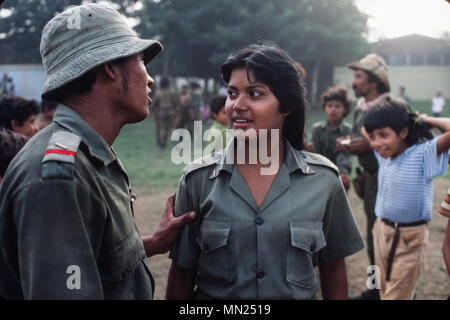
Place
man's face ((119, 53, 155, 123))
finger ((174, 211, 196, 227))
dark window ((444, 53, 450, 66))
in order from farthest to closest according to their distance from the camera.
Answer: dark window ((444, 53, 450, 66))
finger ((174, 211, 196, 227))
man's face ((119, 53, 155, 123))

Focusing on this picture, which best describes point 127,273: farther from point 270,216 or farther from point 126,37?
point 126,37

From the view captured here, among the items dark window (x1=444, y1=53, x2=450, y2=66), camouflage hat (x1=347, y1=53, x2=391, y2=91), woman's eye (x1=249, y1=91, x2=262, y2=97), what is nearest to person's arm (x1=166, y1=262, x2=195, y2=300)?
woman's eye (x1=249, y1=91, x2=262, y2=97)

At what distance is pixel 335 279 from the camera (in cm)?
210

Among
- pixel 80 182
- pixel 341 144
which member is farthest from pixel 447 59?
pixel 80 182

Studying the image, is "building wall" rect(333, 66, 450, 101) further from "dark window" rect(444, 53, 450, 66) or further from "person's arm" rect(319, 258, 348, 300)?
"person's arm" rect(319, 258, 348, 300)

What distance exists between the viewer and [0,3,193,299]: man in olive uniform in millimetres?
1217

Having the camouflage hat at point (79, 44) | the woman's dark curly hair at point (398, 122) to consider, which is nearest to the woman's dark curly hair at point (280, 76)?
the camouflage hat at point (79, 44)

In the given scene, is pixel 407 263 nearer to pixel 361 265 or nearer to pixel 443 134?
pixel 443 134

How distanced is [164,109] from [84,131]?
11521mm

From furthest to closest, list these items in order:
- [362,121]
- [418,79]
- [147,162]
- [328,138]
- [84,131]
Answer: [418,79] < [147,162] < [328,138] < [362,121] < [84,131]

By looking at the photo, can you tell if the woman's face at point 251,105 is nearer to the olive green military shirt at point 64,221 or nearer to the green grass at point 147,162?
the olive green military shirt at point 64,221

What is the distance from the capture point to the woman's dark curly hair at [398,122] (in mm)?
3256

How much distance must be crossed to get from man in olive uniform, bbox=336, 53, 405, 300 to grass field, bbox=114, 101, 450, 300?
0.53m

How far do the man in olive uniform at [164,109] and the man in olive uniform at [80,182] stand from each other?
1114 cm
